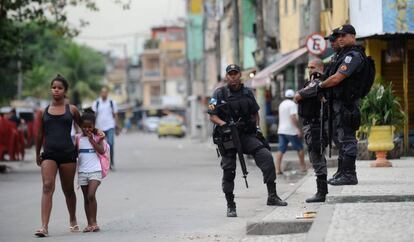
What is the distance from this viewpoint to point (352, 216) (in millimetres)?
9523

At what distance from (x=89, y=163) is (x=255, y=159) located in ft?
6.55

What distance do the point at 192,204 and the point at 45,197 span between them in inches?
147

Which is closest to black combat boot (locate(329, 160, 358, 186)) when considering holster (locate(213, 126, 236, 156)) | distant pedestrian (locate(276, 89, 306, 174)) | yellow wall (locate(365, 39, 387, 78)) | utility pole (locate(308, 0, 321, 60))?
holster (locate(213, 126, 236, 156))

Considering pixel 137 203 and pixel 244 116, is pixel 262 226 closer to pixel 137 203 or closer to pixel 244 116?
pixel 244 116

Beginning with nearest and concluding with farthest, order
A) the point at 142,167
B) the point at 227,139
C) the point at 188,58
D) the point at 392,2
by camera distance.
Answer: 1. the point at 227,139
2. the point at 392,2
3. the point at 142,167
4. the point at 188,58

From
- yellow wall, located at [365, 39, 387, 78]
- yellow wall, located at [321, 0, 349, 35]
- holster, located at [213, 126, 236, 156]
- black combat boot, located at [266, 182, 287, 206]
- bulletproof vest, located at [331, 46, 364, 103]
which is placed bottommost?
black combat boot, located at [266, 182, 287, 206]

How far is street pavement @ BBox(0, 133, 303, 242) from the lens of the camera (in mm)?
11511

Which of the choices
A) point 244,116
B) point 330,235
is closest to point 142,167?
point 244,116

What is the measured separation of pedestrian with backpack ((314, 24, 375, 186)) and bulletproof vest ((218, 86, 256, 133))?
86cm

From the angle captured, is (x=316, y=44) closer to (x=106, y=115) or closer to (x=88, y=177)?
(x=106, y=115)

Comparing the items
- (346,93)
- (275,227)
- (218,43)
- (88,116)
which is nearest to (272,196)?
(346,93)

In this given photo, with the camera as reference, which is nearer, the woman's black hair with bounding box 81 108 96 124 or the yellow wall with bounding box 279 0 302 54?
the woman's black hair with bounding box 81 108 96 124

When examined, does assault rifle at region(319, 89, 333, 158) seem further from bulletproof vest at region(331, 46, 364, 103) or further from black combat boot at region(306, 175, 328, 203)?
black combat boot at region(306, 175, 328, 203)

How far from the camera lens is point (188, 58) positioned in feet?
254
